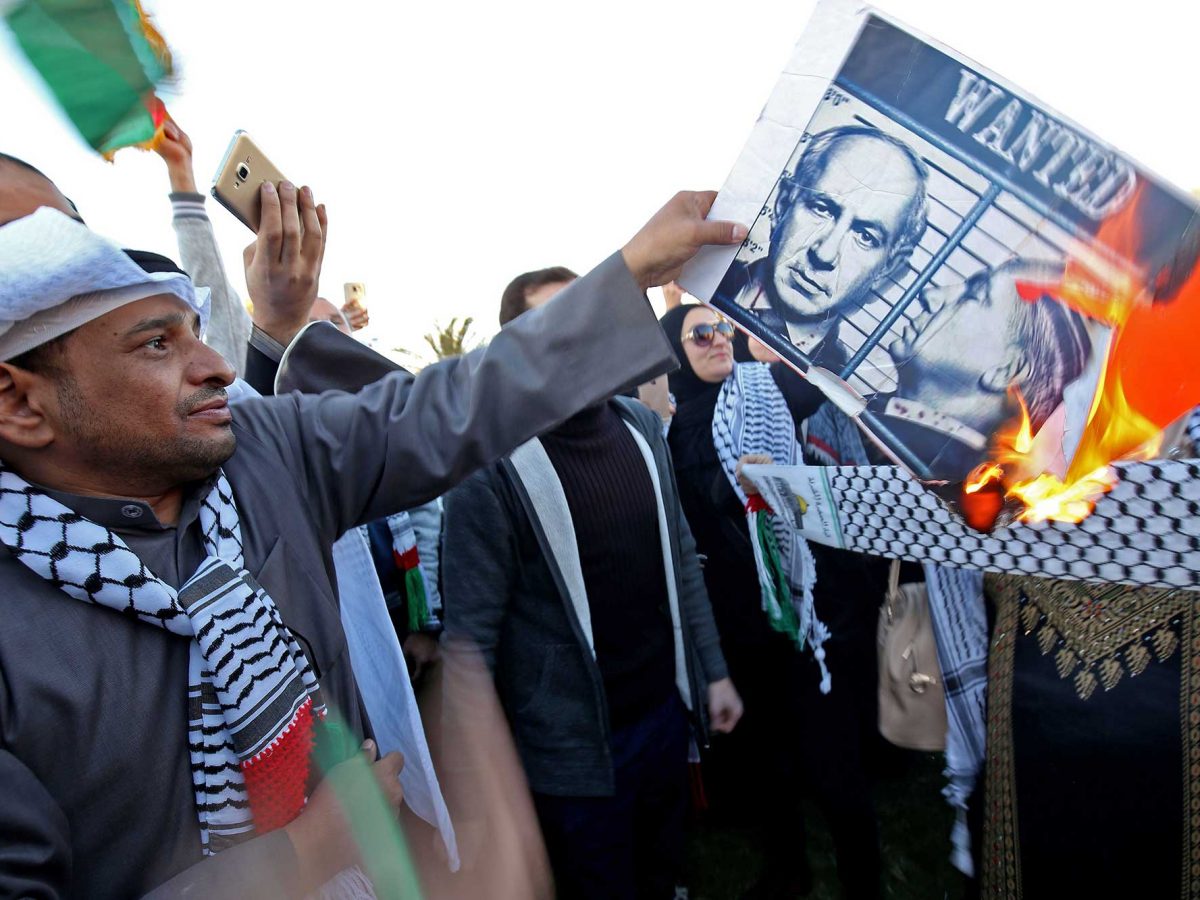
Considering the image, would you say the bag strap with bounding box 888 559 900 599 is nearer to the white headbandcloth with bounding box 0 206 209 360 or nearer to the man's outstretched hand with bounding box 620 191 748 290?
the man's outstretched hand with bounding box 620 191 748 290

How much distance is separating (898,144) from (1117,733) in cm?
147

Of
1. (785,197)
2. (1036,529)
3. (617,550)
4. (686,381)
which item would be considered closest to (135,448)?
(785,197)

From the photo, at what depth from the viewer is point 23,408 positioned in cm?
114

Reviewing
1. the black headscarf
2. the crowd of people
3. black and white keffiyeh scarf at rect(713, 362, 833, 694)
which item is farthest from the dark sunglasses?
the crowd of people

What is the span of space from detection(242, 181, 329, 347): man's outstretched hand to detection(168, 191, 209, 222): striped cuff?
0.46 metres

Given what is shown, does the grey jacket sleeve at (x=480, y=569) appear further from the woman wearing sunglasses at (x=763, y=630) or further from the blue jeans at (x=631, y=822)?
Answer: the woman wearing sunglasses at (x=763, y=630)

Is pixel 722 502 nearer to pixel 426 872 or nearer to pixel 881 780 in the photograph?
pixel 426 872

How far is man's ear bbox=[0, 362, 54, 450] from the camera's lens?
1116mm

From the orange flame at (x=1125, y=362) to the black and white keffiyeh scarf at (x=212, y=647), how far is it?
110 cm

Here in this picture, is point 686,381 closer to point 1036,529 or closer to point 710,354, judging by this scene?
point 710,354

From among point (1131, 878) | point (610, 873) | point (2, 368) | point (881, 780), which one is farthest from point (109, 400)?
point (881, 780)

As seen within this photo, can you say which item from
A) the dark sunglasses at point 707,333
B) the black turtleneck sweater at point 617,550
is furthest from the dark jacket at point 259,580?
the dark sunglasses at point 707,333

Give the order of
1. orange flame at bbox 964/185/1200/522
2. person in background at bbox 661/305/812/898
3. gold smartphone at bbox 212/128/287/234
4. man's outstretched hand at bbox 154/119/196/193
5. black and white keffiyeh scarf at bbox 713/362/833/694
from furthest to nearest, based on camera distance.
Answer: person in background at bbox 661/305/812/898, black and white keffiyeh scarf at bbox 713/362/833/694, man's outstretched hand at bbox 154/119/196/193, gold smartphone at bbox 212/128/287/234, orange flame at bbox 964/185/1200/522

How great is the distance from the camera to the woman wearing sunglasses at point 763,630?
8.37 ft
